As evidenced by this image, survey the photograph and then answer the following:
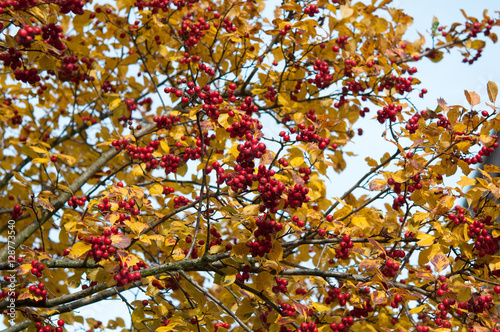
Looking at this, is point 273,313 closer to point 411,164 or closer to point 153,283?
point 153,283

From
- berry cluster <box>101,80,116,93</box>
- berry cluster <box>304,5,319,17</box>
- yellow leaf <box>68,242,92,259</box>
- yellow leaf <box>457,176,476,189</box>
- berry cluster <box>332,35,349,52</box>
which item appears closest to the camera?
yellow leaf <box>68,242,92,259</box>

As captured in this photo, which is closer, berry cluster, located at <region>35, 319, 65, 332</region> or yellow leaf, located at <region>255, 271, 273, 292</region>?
yellow leaf, located at <region>255, 271, 273, 292</region>

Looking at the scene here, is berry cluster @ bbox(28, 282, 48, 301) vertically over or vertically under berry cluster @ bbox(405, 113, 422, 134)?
under

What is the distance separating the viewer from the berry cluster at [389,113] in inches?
155

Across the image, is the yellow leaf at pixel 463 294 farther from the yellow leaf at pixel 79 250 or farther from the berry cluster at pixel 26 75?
the berry cluster at pixel 26 75

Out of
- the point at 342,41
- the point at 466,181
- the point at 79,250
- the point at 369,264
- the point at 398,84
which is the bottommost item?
the point at 369,264

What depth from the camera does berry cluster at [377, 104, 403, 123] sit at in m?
3.95

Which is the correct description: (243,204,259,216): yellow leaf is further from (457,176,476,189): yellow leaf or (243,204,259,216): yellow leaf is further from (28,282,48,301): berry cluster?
(28,282,48,301): berry cluster

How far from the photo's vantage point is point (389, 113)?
3.97 metres

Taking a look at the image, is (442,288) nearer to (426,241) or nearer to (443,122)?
(426,241)

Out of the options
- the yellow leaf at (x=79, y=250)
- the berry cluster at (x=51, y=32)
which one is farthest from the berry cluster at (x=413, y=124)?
the berry cluster at (x=51, y=32)

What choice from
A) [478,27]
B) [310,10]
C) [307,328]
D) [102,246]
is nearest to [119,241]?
[102,246]

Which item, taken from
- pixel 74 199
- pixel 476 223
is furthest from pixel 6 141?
pixel 476 223

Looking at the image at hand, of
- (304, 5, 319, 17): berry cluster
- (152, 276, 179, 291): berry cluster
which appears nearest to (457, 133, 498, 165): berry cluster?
(304, 5, 319, 17): berry cluster
